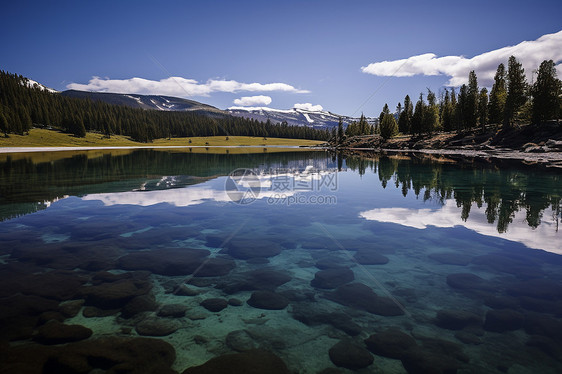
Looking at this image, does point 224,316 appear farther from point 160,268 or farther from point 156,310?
point 160,268

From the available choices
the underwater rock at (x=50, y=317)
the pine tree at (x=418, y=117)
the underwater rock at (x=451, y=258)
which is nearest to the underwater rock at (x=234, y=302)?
the underwater rock at (x=50, y=317)

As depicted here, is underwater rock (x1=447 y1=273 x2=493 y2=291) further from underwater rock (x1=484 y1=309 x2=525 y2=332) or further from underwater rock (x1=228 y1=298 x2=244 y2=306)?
underwater rock (x1=228 y1=298 x2=244 y2=306)

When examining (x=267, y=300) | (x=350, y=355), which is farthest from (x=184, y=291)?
(x=350, y=355)

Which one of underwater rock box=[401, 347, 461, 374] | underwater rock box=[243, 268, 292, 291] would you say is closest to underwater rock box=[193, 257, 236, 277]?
underwater rock box=[243, 268, 292, 291]

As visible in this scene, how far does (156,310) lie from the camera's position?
23.6ft

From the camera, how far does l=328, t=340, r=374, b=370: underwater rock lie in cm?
539

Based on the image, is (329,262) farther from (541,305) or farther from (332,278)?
(541,305)

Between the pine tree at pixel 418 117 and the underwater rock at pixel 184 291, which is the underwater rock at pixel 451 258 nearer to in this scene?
the underwater rock at pixel 184 291

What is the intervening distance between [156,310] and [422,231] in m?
11.9

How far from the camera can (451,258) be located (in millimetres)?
10625

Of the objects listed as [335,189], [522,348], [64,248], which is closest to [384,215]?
[335,189]

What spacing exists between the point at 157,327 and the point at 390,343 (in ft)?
16.3

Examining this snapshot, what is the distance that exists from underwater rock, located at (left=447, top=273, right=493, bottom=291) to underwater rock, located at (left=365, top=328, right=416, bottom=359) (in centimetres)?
332

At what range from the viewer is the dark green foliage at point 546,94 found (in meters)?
72.3
